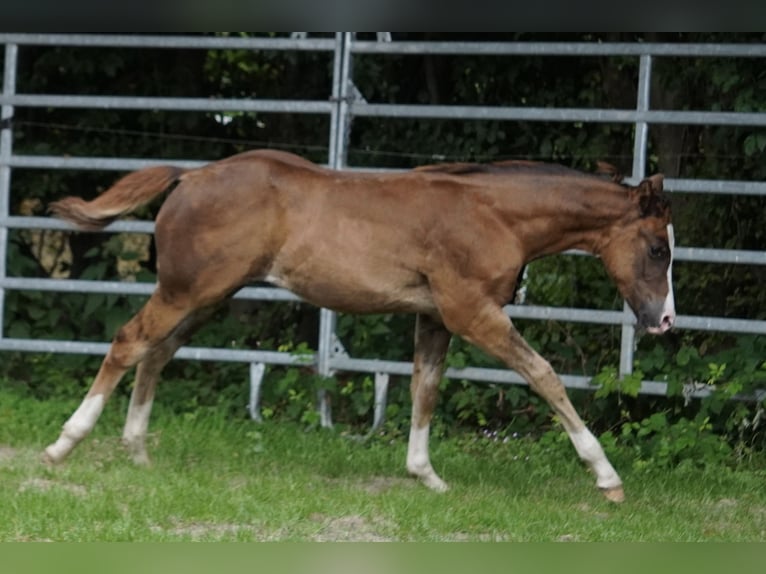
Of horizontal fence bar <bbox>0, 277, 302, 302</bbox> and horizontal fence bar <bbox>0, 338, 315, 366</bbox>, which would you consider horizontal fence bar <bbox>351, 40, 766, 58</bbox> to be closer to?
horizontal fence bar <bbox>0, 277, 302, 302</bbox>

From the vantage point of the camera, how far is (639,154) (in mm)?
8000

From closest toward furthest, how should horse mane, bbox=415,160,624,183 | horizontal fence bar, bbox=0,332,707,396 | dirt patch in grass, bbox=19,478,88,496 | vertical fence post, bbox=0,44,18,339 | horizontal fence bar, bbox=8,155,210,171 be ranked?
dirt patch in grass, bbox=19,478,88,496, horse mane, bbox=415,160,624,183, horizontal fence bar, bbox=0,332,707,396, horizontal fence bar, bbox=8,155,210,171, vertical fence post, bbox=0,44,18,339

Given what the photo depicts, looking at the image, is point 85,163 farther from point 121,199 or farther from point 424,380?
point 424,380

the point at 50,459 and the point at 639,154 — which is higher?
the point at 639,154

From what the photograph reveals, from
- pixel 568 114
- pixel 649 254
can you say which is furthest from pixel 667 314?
pixel 568 114

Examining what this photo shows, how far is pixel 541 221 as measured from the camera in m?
6.87

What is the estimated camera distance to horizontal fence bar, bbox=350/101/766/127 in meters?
7.80

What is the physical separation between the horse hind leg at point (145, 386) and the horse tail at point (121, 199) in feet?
2.32

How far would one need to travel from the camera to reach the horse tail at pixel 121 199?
7.02 m

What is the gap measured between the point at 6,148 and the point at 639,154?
176 inches

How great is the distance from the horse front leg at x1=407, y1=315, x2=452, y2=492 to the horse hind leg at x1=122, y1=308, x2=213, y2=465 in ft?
3.94

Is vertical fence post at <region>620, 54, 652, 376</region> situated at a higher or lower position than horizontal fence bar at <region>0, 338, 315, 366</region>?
higher

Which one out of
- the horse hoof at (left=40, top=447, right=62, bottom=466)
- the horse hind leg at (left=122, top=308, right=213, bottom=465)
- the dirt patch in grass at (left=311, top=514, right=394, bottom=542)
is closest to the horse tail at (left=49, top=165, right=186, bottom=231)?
the horse hind leg at (left=122, top=308, right=213, bottom=465)
